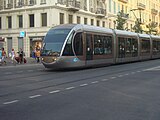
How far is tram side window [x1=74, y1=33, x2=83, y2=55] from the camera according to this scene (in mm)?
21375

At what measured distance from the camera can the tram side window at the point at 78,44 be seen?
2138 cm

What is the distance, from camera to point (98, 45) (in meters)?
24.3

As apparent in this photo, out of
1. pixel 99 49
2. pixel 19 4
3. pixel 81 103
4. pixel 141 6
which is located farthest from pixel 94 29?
pixel 141 6

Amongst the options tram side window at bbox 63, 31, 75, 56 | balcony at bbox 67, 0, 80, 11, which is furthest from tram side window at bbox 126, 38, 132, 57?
balcony at bbox 67, 0, 80, 11

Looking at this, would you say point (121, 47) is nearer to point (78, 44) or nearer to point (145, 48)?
point (145, 48)

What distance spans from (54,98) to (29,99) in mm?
748

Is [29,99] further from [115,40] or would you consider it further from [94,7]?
[94,7]

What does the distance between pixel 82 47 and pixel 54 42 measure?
6.90 ft

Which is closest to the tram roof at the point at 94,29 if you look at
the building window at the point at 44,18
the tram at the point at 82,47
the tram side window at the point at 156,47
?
the tram at the point at 82,47

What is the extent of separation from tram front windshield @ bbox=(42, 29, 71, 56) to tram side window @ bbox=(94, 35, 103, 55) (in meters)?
3.43

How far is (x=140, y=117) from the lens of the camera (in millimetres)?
7398

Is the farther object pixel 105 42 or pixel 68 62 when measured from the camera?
pixel 105 42

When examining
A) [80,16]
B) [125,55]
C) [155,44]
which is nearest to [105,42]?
[125,55]

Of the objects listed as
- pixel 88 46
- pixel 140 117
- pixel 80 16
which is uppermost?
pixel 80 16
